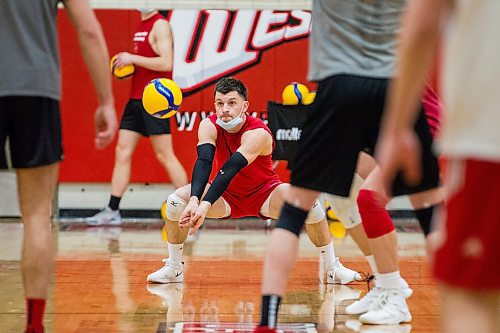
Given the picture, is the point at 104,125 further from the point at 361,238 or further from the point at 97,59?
the point at 361,238

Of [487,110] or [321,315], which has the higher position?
[487,110]

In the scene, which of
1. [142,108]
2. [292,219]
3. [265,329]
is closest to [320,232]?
[292,219]

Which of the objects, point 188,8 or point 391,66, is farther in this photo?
point 188,8

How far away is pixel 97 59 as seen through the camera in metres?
3.20

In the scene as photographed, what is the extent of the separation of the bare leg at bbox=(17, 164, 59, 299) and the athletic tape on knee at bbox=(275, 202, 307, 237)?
0.91 metres

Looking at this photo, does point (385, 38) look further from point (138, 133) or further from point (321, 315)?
point (138, 133)

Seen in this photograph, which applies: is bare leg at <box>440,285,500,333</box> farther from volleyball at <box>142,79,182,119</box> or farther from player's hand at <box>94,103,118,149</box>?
volleyball at <box>142,79,182,119</box>

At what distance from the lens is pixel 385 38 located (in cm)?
345

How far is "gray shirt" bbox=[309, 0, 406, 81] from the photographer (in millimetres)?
3410

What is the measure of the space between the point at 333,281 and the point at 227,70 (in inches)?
181

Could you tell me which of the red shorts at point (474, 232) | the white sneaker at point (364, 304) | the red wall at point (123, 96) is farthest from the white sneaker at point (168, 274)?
the red wall at point (123, 96)

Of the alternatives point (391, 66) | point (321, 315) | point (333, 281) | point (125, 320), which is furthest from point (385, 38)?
point (333, 281)

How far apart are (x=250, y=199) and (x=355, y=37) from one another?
2002mm

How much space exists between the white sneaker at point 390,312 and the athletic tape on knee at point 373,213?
33 cm
